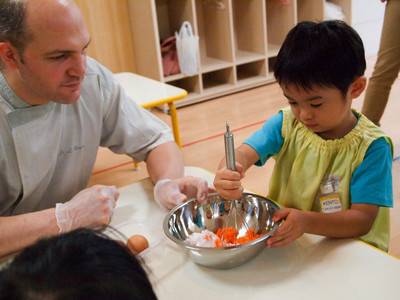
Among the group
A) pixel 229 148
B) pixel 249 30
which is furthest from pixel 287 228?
pixel 249 30

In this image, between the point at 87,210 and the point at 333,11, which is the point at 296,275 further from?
the point at 333,11

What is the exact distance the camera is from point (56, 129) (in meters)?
1.14

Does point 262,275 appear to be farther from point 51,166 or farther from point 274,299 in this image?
point 51,166

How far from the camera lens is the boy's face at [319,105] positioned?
96 centimetres

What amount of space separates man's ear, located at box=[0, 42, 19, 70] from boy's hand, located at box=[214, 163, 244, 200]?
1.96 feet

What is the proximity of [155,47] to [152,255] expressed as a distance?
2713 mm

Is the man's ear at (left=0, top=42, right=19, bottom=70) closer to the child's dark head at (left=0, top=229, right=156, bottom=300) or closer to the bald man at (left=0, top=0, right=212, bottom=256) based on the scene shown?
the bald man at (left=0, top=0, right=212, bottom=256)

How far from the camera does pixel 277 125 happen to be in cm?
117

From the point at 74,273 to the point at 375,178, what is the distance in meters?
0.75

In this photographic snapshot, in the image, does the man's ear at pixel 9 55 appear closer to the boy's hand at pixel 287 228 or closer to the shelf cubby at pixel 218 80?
the boy's hand at pixel 287 228

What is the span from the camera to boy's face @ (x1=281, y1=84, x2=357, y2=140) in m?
0.96

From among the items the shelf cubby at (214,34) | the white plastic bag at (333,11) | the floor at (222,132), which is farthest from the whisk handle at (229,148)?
the white plastic bag at (333,11)

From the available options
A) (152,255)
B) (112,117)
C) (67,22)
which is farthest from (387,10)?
(152,255)

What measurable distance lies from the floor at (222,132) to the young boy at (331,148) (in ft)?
2.75
